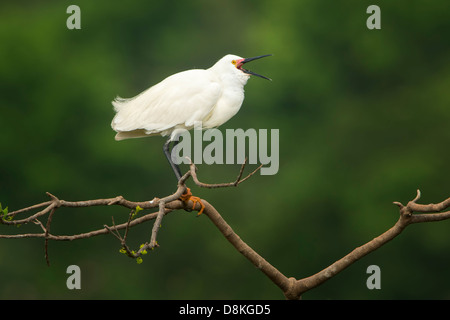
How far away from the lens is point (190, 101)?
2062 millimetres

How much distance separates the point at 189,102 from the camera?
206 cm

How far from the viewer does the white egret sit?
2.07m

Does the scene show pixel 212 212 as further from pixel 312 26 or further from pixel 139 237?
pixel 312 26

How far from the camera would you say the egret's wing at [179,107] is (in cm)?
206

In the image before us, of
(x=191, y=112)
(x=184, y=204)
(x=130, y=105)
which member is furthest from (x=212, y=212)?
(x=130, y=105)

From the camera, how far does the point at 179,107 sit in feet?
6.79

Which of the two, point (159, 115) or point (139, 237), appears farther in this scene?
point (139, 237)

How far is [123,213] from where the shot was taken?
4430 millimetres

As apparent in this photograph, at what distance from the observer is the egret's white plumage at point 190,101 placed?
207 centimetres

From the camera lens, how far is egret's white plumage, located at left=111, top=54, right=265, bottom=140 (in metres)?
2.07

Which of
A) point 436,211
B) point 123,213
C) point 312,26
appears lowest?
point 436,211

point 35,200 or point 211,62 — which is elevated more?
point 211,62

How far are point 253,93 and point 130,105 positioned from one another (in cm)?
250
